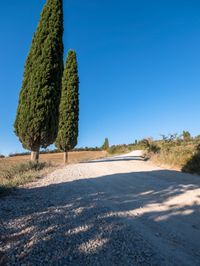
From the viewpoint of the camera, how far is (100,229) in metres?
3.52

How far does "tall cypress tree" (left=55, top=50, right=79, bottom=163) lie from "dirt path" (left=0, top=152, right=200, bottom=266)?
16.8 metres

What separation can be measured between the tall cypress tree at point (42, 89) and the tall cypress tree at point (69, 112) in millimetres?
6353

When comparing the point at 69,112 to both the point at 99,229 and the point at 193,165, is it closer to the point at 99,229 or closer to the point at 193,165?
the point at 193,165

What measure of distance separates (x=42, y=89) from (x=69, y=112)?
7.42m

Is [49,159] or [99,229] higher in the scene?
[49,159]

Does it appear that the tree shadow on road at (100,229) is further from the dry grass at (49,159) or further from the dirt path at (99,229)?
the dry grass at (49,159)

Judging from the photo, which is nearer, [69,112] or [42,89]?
[42,89]

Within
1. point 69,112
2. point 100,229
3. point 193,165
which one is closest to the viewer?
point 100,229

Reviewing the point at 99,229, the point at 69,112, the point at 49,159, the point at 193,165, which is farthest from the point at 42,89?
the point at 99,229

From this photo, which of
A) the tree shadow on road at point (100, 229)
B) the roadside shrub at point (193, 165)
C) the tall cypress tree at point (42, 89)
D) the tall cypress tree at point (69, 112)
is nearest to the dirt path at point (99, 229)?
the tree shadow on road at point (100, 229)

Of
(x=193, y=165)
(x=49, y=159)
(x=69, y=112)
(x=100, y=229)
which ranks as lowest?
(x=100, y=229)

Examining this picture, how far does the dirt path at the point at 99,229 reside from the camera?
2.72 meters

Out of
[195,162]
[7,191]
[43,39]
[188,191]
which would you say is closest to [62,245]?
[7,191]

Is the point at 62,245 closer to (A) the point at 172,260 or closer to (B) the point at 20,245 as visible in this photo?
(B) the point at 20,245
